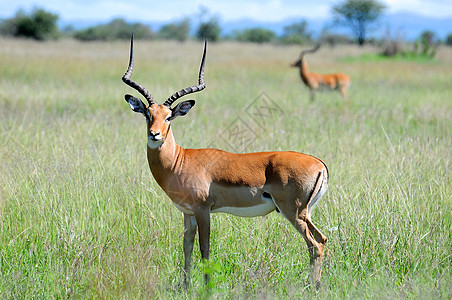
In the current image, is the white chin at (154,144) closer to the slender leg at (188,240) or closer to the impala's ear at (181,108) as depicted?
the impala's ear at (181,108)

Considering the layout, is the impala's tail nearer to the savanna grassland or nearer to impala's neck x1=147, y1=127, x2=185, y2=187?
the savanna grassland

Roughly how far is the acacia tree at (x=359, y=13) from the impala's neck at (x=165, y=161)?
60771mm

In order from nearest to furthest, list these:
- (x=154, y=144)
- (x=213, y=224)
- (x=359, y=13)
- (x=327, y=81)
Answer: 1. (x=154, y=144)
2. (x=213, y=224)
3. (x=327, y=81)
4. (x=359, y=13)

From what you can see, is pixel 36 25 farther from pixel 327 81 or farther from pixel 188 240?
pixel 188 240

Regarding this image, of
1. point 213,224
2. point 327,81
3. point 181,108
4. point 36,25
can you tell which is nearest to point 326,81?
point 327,81

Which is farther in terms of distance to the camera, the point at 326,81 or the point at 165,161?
the point at 326,81

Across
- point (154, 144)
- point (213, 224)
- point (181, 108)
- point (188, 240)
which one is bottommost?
point (213, 224)

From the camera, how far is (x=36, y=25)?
144 ft

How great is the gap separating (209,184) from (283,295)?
0.84 m

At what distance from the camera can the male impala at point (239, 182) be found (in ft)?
11.1

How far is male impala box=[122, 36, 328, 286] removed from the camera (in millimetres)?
3387

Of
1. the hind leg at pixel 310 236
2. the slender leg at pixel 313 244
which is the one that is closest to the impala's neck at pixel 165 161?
the hind leg at pixel 310 236

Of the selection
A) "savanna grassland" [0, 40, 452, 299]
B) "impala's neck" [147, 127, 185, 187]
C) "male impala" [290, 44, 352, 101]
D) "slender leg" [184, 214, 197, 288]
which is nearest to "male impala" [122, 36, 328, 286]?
"impala's neck" [147, 127, 185, 187]

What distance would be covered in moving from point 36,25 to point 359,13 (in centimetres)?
3661
